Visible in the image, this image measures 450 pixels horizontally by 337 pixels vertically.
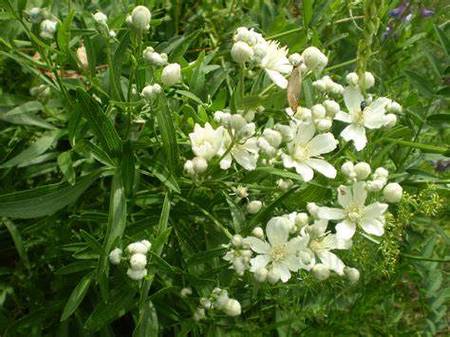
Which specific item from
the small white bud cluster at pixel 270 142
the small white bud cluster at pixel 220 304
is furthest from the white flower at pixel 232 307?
the small white bud cluster at pixel 270 142

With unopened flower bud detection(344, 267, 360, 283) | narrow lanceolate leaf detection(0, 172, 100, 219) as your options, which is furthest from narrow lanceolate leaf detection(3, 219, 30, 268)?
unopened flower bud detection(344, 267, 360, 283)

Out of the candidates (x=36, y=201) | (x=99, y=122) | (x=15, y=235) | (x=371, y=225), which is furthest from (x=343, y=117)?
(x=15, y=235)

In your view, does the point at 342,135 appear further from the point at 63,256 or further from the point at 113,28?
the point at 63,256

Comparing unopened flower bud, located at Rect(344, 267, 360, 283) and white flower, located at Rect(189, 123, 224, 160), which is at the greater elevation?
white flower, located at Rect(189, 123, 224, 160)

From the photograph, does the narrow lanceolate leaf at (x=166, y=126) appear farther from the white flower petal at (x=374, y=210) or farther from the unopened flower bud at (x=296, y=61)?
the white flower petal at (x=374, y=210)

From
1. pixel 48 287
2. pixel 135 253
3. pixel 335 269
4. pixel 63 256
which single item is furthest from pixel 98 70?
pixel 335 269

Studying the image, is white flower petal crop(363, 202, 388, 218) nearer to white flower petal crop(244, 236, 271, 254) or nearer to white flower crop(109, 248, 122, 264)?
white flower petal crop(244, 236, 271, 254)
